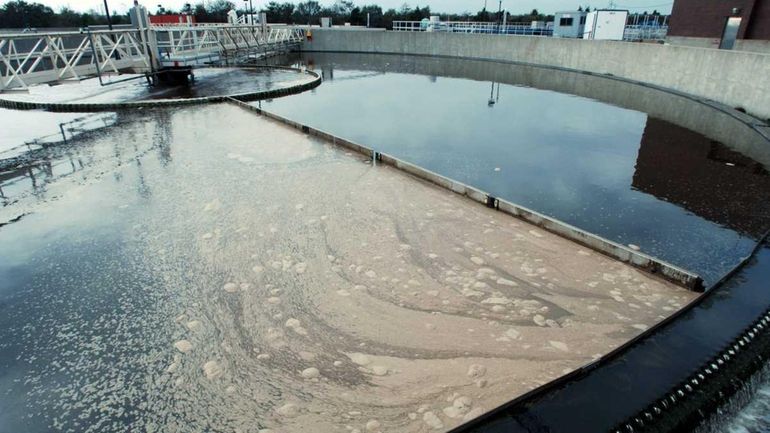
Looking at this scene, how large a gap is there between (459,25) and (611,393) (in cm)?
3717

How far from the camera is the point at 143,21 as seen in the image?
48.3 ft

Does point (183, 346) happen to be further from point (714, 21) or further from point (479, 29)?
point (479, 29)

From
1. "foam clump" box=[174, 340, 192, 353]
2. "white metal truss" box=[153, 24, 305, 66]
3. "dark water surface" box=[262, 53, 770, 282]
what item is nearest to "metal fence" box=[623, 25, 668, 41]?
"dark water surface" box=[262, 53, 770, 282]

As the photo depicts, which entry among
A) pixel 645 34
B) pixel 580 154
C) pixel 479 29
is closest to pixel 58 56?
pixel 580 154

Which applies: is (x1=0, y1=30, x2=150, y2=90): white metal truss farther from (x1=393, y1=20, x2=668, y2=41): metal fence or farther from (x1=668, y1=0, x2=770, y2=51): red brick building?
(x1=668, y1=0, x2=770, y2=51): red brick building

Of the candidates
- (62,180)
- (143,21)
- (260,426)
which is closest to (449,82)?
(143,21)

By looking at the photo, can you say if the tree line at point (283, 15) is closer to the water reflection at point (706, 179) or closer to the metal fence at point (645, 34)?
the metal fence at point (645, 34)

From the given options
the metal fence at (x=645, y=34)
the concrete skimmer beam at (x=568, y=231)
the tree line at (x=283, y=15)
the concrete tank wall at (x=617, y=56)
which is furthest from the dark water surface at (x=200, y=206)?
the tree line at (x=283, y=15)

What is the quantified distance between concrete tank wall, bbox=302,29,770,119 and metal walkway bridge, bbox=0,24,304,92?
6.72 meters

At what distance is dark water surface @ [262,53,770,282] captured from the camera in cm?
567

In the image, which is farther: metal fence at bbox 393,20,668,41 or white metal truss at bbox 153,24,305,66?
metal fence at bbox 393,20,668,41

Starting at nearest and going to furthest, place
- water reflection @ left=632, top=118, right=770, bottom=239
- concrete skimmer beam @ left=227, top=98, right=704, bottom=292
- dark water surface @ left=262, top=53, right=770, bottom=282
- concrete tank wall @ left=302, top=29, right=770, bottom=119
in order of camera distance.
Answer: concrete skimmer beam @ left=227, top=98, right=704, bottom=292, dark water surface @ left=262, top=53, right=770, bottom=282, water reflection @ left=632, top=118, right=770, bottom=239, concrete tank wall @ left=302, top=29, right=770, bottom=119

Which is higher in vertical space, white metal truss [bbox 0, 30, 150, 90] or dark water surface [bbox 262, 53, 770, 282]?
white metal truss [bbox 0, 30, 150, 90]

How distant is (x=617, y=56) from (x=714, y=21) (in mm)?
6262
